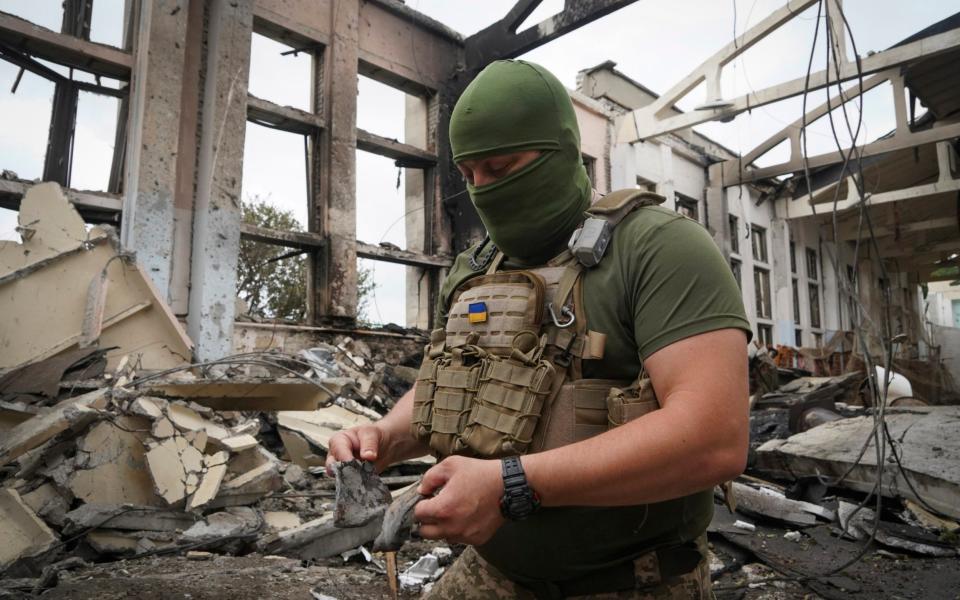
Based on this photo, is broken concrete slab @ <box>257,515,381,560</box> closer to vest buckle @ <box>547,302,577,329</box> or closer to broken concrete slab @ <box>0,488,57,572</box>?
broken concrete slab @ <box>0,488,57,572</box>

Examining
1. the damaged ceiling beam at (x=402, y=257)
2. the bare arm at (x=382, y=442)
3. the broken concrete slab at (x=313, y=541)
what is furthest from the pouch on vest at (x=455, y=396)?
the damaged ceiling beam at (x=402, y=257)

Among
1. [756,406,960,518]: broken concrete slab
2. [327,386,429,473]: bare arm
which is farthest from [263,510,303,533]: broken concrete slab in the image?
[756,406,960,518]: broken concrete slab

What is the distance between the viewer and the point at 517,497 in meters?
1.11

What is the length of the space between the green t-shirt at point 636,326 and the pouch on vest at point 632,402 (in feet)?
0.22

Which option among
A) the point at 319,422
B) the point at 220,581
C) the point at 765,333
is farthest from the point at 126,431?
the point at 765,333

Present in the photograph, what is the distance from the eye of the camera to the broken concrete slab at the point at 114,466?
12.8 feet

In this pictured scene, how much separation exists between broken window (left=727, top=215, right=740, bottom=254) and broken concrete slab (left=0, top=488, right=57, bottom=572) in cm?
1465

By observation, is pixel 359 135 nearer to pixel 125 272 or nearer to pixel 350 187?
pixel 350 187

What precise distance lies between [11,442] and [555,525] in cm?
388

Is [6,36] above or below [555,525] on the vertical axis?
above

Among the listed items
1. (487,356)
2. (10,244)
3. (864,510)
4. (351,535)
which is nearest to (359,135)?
(10,244)

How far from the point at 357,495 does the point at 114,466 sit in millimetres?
3245

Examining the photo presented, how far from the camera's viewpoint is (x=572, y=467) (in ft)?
3.64

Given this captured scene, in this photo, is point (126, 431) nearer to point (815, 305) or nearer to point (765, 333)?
point (765, 333)
